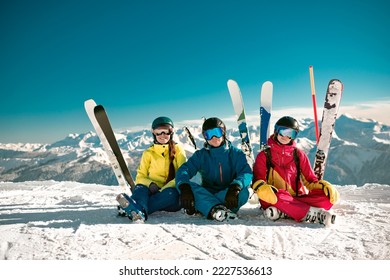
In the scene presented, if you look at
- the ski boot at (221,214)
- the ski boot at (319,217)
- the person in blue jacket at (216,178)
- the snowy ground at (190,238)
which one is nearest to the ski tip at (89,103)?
the snowy ground at (190,238)

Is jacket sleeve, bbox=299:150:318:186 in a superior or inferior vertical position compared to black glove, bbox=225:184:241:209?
superior

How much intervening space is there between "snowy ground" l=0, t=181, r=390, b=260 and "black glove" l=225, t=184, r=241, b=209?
0.18 m

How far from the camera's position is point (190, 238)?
235cm

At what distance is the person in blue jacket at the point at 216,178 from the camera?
289 cm

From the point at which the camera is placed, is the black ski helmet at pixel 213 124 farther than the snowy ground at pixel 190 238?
Yes

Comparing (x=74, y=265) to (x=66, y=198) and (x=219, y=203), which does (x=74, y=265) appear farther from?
(x=66, y=198)

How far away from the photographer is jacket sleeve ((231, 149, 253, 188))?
3004 millimetres

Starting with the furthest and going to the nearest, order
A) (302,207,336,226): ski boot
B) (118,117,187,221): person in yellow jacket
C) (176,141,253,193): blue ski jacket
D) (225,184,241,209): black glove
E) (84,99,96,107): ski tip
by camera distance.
Answer: (84,99,96,107): ski tip, (118,117,187,221): person in yellow jacket, (176,141,253,193): blue ski jacket, (225,184,241,209): black glove, (302,207,336,226): ski boot

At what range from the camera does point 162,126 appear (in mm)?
3498

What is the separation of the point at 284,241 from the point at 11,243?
6.72 ft

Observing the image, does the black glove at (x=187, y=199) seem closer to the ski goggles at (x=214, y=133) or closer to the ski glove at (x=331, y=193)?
the ski goggles at (x=214, y=133)

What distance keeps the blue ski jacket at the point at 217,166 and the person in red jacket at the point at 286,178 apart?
0.20m

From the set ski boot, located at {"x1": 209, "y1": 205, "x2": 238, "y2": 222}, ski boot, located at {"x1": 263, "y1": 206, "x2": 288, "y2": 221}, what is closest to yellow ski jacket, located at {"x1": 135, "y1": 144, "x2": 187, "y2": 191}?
ski boot, located at {"x1": 209, "y1": 205, "x2": 238, "y2": 222}

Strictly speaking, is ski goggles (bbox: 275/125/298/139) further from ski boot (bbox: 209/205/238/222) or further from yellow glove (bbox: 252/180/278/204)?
ski boot (bbox: 209/205/238/222)
